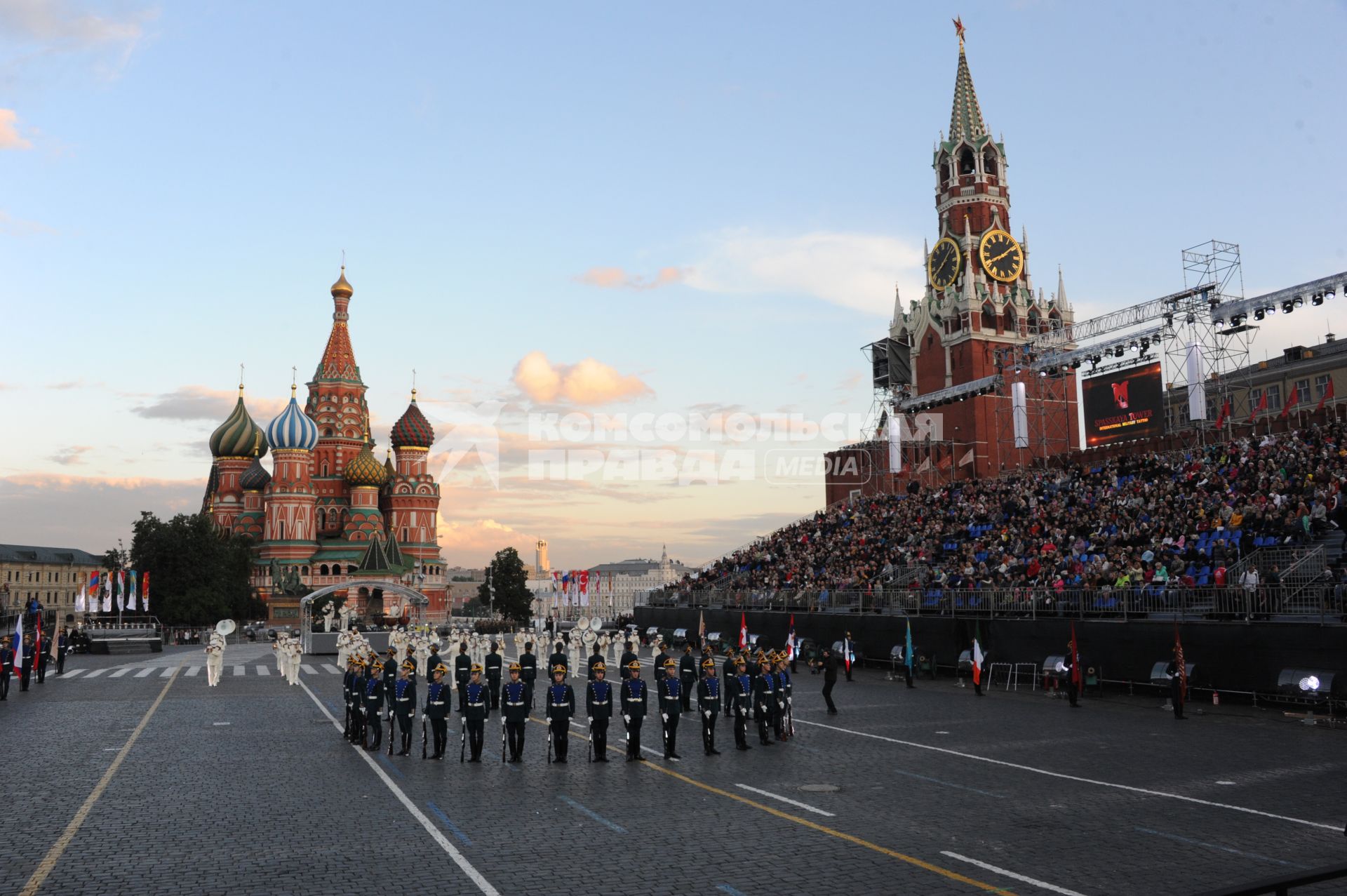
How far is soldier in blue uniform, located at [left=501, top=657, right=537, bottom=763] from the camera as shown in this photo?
17.8 meters

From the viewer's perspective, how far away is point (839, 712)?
2481 centimetres

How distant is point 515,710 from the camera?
17766 millimetres

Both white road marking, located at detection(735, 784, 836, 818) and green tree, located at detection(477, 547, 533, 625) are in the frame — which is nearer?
white road marking, located at detection(735, 784, 836, 818)

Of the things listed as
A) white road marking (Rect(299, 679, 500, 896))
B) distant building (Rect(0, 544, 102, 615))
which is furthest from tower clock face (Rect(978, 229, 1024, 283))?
distant building (Rect(0, 544, 102, 615))

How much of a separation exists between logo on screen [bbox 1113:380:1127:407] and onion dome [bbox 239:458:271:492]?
91.6 m

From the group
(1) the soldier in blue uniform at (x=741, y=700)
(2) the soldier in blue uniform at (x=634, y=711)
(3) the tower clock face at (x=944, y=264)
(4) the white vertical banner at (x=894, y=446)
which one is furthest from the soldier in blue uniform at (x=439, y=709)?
(3) the tower clock face at (x=944, y=264)

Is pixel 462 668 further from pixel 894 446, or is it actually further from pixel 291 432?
pixel 291 432

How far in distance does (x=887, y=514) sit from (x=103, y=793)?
3959 centimetres

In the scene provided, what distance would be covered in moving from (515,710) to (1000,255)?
214ft

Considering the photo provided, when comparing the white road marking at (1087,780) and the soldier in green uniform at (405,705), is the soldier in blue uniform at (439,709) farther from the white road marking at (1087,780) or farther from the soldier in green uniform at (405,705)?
the white road marking at (1087,780)

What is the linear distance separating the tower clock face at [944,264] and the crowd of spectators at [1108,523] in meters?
29.5

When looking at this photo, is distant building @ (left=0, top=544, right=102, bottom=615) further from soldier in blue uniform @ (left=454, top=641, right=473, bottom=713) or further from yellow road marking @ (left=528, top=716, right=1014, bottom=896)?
yellow road marking @ (left=528, top=716, right=1014, bottom=896)

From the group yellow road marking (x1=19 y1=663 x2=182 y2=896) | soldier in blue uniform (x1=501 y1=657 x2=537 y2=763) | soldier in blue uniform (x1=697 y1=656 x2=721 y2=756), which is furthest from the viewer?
soldier in blue uniform (x1=697 y1=656 x2=721 y2=756)

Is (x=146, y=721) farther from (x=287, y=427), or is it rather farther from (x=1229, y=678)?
(x=287, y=427)
